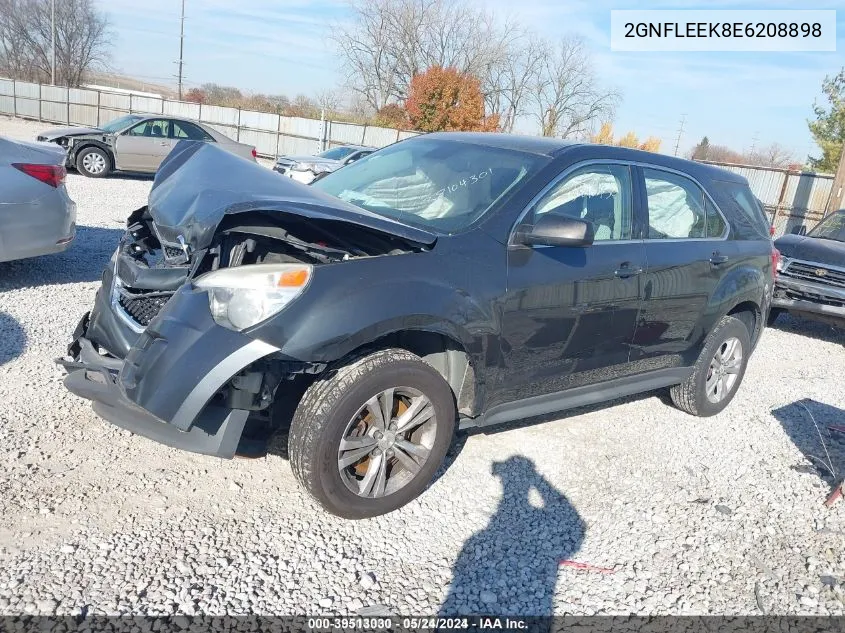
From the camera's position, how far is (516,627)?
8.80 feet

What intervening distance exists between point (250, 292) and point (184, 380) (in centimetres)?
44

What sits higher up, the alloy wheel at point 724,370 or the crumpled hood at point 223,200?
the crumpled hood at point 223,200

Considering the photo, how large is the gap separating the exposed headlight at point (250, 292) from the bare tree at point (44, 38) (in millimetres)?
59107

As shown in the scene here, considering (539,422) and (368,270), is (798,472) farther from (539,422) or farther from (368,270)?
(368,270)

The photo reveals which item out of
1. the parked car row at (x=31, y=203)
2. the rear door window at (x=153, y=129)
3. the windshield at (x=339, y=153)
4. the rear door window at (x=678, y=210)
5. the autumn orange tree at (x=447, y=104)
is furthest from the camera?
the autumn orange tree at (x=447, y=104)

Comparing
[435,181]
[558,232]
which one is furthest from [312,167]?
[558,232]

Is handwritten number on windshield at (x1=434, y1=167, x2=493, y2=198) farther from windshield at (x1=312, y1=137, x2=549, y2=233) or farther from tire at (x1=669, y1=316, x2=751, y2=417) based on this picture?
tire at (x1=669, y1=316, x2=751, y2=417)

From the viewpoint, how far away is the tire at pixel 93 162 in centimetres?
1521

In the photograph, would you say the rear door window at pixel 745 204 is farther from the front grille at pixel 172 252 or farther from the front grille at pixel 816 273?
the front grille at pixel 172 252

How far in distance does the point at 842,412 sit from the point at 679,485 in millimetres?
2459

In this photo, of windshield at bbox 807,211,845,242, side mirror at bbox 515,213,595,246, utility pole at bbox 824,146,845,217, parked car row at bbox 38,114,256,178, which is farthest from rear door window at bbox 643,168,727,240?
parked car row at bbox 38,114,256,178

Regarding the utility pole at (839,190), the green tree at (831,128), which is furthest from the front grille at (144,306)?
the green tree at (831,128)

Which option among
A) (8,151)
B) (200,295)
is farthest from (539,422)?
(8,151)

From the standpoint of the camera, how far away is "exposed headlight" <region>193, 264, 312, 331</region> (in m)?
2.78
